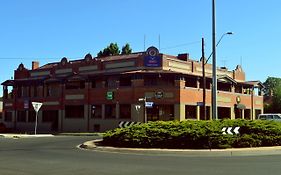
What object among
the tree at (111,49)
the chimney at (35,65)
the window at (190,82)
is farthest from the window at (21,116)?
the window at (190,82)

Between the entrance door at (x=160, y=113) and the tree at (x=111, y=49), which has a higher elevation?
the tree at (x=111, y=49)

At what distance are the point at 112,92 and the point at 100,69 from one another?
4.85m

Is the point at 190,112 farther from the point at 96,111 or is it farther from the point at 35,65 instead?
the point at 35,65

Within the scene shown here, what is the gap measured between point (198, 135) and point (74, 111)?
129ft

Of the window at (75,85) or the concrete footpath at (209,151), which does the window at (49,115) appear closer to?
the window at (75,85)

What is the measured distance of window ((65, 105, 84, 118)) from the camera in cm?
5770

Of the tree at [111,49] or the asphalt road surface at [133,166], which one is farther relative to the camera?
the tree at [111,49]

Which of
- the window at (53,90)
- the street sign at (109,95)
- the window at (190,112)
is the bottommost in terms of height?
the window at (190,112)

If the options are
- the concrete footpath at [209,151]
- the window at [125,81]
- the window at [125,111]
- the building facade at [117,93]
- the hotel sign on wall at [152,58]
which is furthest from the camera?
the window at [125,81]

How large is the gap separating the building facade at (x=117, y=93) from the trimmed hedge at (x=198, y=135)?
23.3 m

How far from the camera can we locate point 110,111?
54625mm

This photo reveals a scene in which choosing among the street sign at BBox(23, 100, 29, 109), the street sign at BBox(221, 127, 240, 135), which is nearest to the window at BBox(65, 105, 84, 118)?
the street sign at BBox(23, 100, 29, 109)

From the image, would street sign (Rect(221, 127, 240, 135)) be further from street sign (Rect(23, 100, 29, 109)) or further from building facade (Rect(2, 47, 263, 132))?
street sign (Rect(23, 100, 29, 109))

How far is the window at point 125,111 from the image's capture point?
5284cm
